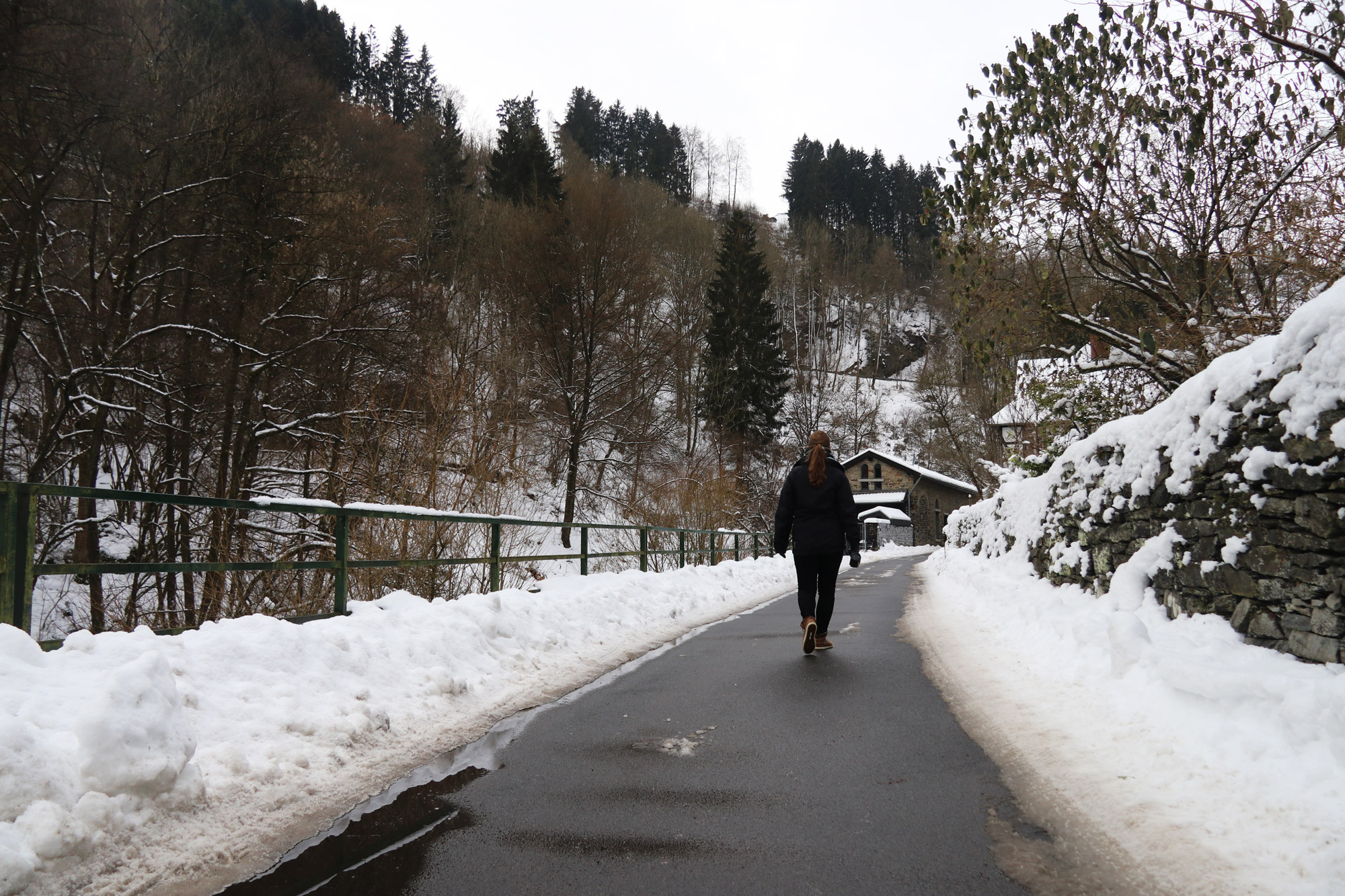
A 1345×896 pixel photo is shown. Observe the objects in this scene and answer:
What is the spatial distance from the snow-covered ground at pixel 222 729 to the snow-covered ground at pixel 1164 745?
2.99 meters

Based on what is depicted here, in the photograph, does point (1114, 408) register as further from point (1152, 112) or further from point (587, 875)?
point (587, 875)

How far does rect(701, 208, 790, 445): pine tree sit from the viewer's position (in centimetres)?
3894

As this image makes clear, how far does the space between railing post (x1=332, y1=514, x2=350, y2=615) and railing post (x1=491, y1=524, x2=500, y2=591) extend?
2723 millimetres

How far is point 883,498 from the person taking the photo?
64.5 m

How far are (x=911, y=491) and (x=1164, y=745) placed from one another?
63327 mm

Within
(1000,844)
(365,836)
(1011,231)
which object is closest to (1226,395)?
(1000,844)

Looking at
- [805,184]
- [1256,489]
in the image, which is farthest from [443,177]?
[805,184]

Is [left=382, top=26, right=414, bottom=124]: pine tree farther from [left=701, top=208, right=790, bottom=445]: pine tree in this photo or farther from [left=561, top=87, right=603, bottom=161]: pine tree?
[left=701, top=208, right=790, bottom=445]: pine tree

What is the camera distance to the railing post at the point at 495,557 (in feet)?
31.7

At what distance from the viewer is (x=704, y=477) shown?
23359 mm

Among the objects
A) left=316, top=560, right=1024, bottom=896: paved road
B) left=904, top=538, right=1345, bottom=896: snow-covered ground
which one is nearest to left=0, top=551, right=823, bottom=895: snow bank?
left=316, top=560, right=1024, bottom=896: paved road

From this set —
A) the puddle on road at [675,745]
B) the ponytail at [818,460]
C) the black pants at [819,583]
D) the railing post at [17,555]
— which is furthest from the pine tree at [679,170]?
the railing post at [17,555]

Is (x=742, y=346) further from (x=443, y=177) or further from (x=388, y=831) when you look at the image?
(x=388, y=831)

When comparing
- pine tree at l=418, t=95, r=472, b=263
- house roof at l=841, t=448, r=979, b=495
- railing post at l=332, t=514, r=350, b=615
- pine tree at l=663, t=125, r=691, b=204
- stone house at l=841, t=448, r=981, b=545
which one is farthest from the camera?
pine tree at l=663, t=125, r=691, b=204
